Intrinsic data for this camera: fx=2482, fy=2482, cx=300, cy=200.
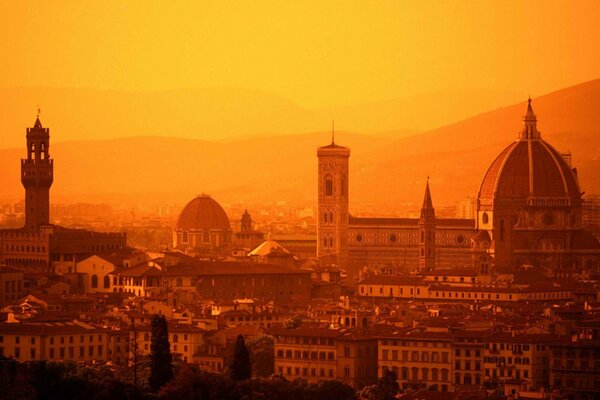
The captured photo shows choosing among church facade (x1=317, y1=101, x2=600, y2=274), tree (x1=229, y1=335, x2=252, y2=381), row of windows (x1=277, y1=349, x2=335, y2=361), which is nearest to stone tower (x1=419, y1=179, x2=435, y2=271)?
church facade (x1=317, y1=101, x2=600, y2=274)

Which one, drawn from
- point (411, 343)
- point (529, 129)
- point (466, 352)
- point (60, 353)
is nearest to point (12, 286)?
point (60, 353)

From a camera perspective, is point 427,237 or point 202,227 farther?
point 202,227

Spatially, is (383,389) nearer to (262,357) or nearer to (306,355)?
(306,355)

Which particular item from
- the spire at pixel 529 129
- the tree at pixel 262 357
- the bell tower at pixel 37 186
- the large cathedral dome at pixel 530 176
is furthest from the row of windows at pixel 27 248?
the tree at pixel 262 357

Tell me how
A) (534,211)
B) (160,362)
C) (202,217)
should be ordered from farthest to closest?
(202,217) < (534,211) < (160,362)

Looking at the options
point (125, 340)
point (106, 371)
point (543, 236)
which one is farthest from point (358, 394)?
point (543, 236)

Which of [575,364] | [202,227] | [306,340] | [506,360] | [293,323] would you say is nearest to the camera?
[575,364]
